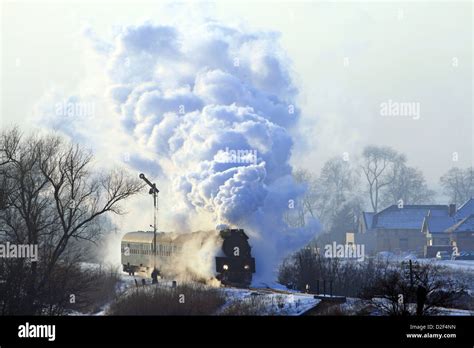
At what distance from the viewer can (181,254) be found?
6900 centimetres

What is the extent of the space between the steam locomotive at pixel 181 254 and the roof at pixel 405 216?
5851 cm

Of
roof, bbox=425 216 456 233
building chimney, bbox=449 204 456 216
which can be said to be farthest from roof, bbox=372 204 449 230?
roof, bbox=425 216 456 233

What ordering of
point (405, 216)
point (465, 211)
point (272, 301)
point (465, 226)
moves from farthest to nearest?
point (405, 216) → point (465, 211) → point (465, 226) → point (272, 301)

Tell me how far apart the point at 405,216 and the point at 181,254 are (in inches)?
2697

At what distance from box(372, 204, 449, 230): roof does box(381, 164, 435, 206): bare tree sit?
1942 cm

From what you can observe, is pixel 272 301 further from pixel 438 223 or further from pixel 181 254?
pixel 438 223

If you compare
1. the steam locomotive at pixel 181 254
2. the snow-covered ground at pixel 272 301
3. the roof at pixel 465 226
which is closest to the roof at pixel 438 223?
the roof at pixel 465 226

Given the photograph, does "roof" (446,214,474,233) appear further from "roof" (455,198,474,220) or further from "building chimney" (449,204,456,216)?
"building chimney" (449,204,456,216)

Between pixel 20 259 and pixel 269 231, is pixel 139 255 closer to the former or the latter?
pixel 269 231

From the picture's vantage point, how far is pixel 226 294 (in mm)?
59625

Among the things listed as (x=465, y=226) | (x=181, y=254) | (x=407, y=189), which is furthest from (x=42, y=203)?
(x=407, y=189)

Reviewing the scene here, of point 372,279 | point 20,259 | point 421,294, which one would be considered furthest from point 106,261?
point 421,294

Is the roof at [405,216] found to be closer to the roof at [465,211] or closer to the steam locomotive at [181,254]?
the roof at [465,211]

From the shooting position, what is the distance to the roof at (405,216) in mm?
130375
